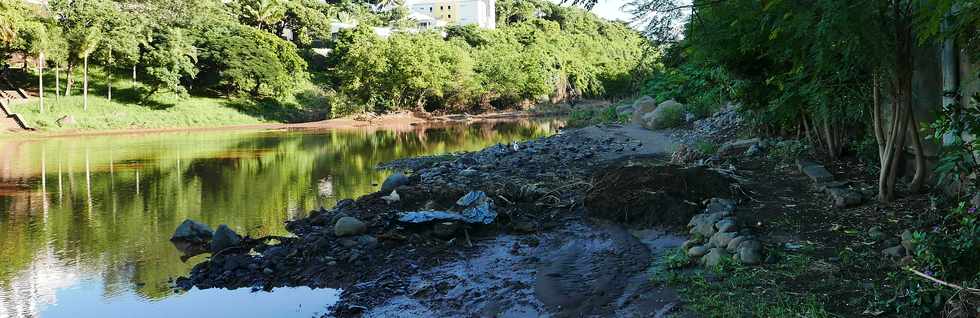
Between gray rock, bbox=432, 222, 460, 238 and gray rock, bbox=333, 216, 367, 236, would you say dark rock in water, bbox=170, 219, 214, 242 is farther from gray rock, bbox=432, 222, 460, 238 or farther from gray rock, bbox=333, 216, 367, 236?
gray rock, bbox=432, 222, 460, 238

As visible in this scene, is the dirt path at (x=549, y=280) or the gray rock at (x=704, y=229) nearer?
the dirt path at (x=549, y=280)

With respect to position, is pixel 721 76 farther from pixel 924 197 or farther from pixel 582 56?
pixel 582 56

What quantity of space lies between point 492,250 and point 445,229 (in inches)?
31.0

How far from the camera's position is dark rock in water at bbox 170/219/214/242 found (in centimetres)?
951

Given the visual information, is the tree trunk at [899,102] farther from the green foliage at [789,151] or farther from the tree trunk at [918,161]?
the green foliage at [789,151]

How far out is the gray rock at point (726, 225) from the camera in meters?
6.61

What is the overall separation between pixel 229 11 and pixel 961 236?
69.3 m

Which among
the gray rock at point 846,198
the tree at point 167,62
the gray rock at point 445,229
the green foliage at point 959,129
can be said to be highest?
the tree at point 167,62

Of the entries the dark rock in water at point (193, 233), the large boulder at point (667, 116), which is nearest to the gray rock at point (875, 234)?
the dark rock in water at point (193, 233)

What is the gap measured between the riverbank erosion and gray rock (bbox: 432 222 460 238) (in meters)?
0.01

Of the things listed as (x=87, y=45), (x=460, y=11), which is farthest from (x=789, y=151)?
(x=460, y=11)

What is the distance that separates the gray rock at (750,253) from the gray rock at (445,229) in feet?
11.5

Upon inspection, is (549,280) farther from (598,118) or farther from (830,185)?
(598,118)

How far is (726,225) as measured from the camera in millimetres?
6660
